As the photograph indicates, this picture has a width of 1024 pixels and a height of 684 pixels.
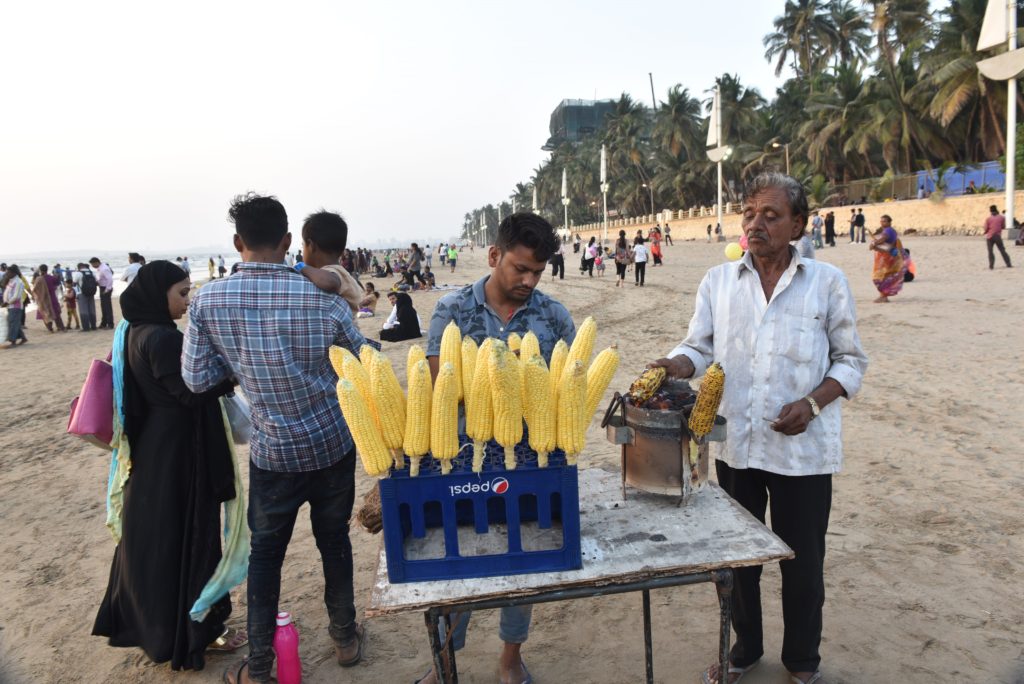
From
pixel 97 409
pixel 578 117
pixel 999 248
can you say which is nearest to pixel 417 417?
pixel 97 409

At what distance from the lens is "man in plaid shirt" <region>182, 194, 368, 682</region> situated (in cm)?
262

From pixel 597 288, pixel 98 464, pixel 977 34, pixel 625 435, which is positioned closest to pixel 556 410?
pixel 625 435

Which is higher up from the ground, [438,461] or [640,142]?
[640,142]

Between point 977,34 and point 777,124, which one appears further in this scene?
point 777,124

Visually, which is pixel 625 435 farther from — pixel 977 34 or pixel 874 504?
pixel 977 34

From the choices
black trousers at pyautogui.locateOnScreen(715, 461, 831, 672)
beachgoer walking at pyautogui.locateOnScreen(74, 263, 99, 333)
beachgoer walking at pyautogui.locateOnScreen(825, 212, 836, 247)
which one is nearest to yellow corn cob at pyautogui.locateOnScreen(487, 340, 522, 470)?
black trousers at pyautogui.locateOnScreen(715, 461, 831, 672)

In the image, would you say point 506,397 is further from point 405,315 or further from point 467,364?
point 405,315

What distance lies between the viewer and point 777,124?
5100 centimetres

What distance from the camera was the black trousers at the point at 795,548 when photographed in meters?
2.65

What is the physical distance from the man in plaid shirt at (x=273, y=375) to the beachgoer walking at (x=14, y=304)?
53.5 ft

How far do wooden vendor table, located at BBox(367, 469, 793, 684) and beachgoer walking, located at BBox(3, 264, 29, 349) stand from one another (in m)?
17.6

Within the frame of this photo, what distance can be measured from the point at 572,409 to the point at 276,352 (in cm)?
141

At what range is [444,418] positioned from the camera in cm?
183

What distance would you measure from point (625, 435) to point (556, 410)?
64 cm
